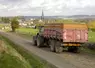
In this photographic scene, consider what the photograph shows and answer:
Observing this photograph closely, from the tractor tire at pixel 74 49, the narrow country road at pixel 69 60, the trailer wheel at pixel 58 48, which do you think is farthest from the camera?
the tractor tire at pixel 74 49

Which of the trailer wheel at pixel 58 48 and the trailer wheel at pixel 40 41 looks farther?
the trailer wheel at pixel 40 41

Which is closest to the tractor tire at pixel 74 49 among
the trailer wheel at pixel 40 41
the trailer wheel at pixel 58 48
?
the trailer wheel at pixel 58 48

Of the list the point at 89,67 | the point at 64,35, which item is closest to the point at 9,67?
the point at 89,67

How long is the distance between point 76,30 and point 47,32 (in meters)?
4.56

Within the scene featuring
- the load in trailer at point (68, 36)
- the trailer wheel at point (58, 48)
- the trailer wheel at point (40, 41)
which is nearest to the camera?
the load in trailer at point (68, 36)

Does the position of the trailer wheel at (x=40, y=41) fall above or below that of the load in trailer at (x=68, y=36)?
below

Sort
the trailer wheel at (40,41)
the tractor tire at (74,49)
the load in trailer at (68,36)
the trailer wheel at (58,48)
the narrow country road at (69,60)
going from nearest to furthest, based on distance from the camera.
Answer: the narrow country road at (69,60)
the load in trailer at (68,36)
the trailer wheel at (58,48)
the tractor tire at (74,49)
the trailer wheel at (40,41)

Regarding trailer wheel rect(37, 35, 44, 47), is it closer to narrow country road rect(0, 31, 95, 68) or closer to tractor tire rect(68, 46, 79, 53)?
tractor tire rect(68, 46, 79, 53)

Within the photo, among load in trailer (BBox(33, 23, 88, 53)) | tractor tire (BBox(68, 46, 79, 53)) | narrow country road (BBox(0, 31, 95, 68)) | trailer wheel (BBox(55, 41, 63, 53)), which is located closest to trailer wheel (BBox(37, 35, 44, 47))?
load in trailer (BBox(33, 23, 88, 53))

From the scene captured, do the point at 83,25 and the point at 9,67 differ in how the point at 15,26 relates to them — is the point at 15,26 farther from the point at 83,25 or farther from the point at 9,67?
the point at 9,67

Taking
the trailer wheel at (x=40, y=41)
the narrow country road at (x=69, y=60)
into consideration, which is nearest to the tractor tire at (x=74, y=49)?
the narrow country road at (x=69, y=60)

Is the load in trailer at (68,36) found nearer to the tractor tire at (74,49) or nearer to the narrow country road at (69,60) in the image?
the tractor tire at (74,49)

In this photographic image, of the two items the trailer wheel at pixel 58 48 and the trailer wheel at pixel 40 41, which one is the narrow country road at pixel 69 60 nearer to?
the trailer wheel at pixel 58 48

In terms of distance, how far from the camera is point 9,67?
35.8ft
